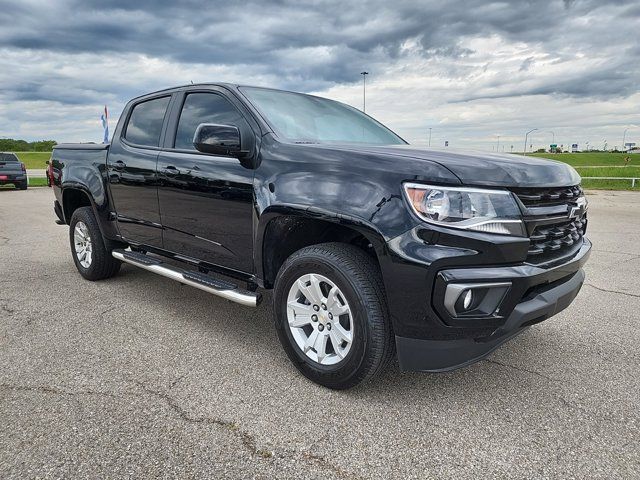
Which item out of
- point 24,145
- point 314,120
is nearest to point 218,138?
point 314,120

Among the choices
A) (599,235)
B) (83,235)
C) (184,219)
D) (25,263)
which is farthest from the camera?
(599,235)

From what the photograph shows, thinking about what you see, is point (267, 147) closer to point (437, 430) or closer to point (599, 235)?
point (437, 430)

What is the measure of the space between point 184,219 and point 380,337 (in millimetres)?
1976

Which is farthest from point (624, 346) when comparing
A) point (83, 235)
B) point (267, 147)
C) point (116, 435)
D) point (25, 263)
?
point (25, 263)

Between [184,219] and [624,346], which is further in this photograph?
[184,219]

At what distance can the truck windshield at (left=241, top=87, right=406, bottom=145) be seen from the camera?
3393 millimetres

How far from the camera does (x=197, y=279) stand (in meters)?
3.58

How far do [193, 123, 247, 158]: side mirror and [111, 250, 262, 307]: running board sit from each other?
3.07 feet

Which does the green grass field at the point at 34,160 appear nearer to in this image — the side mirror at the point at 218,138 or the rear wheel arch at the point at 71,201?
the rear wheel arch at the point at 71,201

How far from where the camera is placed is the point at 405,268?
2.41 meters

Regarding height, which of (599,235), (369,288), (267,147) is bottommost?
(599,235)

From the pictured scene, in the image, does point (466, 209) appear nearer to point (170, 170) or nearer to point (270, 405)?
point (270, 405)

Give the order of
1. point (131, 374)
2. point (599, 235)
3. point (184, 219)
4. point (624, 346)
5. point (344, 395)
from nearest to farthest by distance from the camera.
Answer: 1. point (344, 395)
2. point (131, 374)
3. point (624, 346)
4. point (184, 219)
5. point (599, 235)

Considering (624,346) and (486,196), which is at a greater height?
(486,196)
